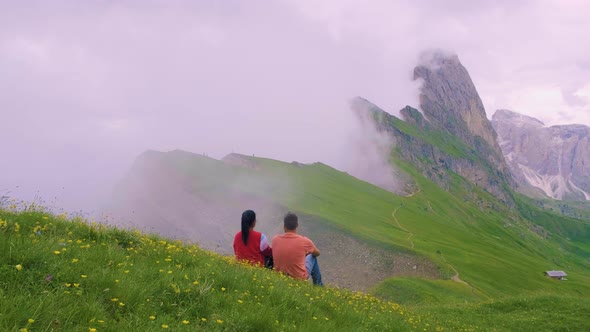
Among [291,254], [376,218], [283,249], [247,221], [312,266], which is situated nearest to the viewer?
[291,254]

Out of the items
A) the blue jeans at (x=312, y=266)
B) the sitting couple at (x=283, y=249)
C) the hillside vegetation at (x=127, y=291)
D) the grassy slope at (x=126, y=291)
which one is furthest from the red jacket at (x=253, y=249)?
the grassy slope at (x=126, y=291)

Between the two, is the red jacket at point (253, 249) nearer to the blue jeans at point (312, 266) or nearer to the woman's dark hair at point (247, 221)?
the woman's dark hair at point (247, 221)

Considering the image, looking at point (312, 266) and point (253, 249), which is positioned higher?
point (253, 249)

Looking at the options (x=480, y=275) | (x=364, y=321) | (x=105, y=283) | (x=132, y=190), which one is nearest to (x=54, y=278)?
(x=105, y=283)

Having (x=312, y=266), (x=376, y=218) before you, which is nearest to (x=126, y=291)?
(x=312, y=266)

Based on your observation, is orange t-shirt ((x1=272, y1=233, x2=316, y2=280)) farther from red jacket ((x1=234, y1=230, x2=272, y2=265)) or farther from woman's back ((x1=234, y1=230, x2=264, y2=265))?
woman's back ((x1=234, y1=230, x2=264, y2=265))

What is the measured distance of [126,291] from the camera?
6.38 meters

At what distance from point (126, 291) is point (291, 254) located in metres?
8.40

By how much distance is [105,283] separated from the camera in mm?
6480

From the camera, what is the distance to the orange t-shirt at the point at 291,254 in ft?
47.0

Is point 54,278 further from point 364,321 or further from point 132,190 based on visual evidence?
point 132,190

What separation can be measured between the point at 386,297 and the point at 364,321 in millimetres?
41255

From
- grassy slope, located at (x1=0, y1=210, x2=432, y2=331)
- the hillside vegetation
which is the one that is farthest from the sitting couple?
grassy slope, located at (x1=0, y1=210, x2=432, y2=331)

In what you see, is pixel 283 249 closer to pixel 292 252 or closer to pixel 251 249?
pixel 292 252
